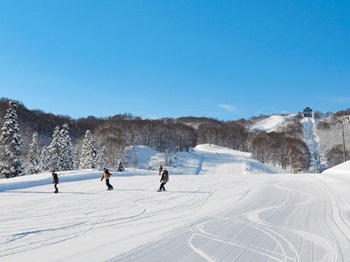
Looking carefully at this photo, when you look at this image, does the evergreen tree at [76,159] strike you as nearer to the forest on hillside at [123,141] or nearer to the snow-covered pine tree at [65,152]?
the forest on hillside at [123,141]

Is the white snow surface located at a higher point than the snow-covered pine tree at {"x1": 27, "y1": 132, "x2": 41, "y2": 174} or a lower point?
lower

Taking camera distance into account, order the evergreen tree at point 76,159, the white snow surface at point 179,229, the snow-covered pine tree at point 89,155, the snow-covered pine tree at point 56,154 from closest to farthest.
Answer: the white snow surface at point 179,229
the snow-covered pine tree at point 56,154
the snow-covered pine tree at point 89,155
the evergreen tree at point 76,159

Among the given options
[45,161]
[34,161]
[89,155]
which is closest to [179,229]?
→ [34,161]

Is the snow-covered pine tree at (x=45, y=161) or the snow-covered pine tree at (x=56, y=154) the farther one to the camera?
the snow-covered pine tree at (x=45, y=161)

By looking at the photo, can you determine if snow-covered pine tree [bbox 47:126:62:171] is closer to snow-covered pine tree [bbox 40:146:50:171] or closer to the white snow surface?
snow-covered pine tree [bbox 40:146:50:171]

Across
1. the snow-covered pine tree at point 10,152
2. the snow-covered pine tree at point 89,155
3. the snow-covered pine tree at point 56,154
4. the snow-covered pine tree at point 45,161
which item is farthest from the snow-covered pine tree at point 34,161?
the snow-covered pine tree at point 10,152

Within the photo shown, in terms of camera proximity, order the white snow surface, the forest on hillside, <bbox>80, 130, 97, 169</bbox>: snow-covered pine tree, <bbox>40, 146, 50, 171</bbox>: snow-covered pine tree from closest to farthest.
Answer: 1. the white snow surface
2. <bbox>40, 146, 50, 171</bbox>: snow-covered pine tree
3. <bbox>80, 130, 97, 169</bbox>: snow-covered pine tree
4. the forest on hillside

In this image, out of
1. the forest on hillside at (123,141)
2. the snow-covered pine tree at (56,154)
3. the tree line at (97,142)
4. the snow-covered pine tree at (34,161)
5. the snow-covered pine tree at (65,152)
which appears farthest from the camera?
the forest on hillside at (123,141)

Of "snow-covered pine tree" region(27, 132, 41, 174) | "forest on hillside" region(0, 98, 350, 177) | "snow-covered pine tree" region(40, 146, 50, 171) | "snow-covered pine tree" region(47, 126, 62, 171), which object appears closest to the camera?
"snow-covered pine tree" region(27, 132, 41, 174)

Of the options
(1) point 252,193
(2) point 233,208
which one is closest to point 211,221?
(2) point 233,208

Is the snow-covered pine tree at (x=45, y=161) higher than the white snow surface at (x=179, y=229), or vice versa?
the snow-covered pine tree at (x=45, y=161)

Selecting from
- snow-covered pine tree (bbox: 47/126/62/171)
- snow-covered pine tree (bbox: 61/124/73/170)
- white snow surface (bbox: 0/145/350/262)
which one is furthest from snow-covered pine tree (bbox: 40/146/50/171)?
white snow surface (bbox: 0/145/350/262)

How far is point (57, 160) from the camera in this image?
48.5m

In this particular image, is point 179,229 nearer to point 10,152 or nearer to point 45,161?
point 10,152
